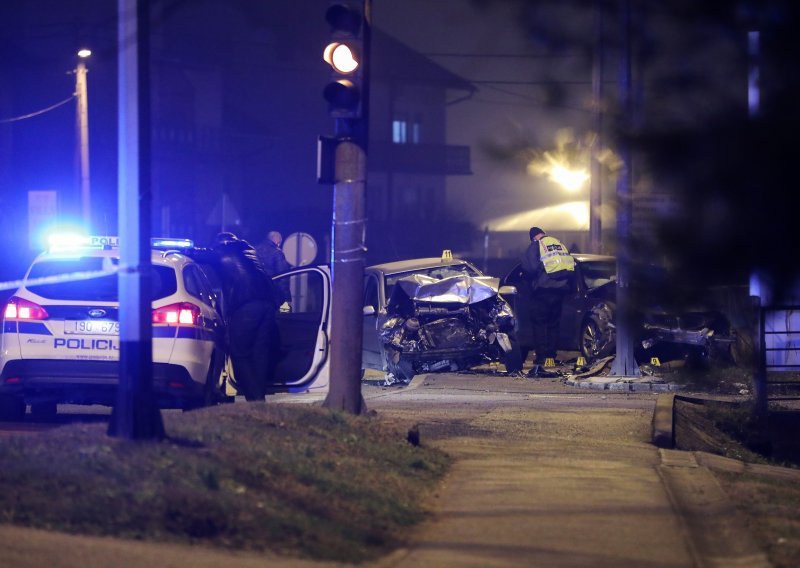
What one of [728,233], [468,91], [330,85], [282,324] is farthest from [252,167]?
[728,233]

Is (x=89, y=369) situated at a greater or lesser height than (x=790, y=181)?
lesser

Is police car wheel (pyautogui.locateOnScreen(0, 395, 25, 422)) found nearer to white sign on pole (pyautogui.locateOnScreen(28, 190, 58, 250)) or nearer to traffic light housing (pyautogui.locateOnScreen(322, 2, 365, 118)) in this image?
traffic light housing (pyautogui.locateOnScreen(322, 2, 365, 118))

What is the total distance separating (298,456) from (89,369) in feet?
10.8

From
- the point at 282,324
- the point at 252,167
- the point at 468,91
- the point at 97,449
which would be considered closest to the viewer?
the point at 97,449

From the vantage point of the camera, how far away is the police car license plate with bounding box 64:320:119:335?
31.9ft

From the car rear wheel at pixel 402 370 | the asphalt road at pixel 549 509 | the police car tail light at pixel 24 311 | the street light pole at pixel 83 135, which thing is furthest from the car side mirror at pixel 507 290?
the street light pole at pixel 83 135

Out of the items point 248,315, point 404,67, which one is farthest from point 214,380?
point 404,67

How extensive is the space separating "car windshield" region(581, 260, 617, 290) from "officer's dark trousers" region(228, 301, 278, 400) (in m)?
6.84

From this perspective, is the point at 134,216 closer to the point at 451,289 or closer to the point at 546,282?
the point at 451,289

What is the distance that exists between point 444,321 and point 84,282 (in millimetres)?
6521

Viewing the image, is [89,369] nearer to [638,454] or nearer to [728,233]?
[638,454]

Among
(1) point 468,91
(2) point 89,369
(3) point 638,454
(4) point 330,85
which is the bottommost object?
(3) point 638,454

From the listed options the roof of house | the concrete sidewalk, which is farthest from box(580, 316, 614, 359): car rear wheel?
the roof of house

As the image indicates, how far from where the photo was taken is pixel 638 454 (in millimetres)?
8914
